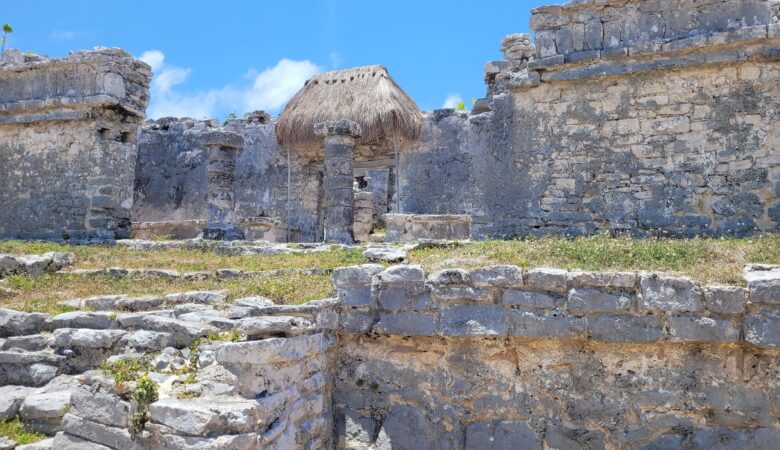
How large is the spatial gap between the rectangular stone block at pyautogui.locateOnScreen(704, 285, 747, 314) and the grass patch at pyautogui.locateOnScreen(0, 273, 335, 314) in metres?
3.02

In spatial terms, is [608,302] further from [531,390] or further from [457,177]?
[457,177]

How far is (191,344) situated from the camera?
483 cm

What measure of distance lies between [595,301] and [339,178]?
7.78 m

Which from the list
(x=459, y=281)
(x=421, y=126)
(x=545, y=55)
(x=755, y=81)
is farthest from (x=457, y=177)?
(x=459, y=281)

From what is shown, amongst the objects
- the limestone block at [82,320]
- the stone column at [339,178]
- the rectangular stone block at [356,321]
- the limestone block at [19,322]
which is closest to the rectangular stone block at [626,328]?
the rectangular stone block at [356,321]

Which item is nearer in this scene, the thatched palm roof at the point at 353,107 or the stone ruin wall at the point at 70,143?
the stone ruin wall at the point at 70,143

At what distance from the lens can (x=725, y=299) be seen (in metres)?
4.77

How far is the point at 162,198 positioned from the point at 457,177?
30.7ft

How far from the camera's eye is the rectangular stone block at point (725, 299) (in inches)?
187

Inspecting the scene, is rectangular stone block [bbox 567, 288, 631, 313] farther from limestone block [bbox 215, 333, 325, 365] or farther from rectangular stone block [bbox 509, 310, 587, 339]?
limestone block [bbox 215, 333, 325, 365]

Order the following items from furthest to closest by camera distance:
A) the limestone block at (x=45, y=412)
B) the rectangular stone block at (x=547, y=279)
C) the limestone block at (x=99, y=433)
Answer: the rectangular stone block at (x=547, y=279) → the limestone block at (x=45, y=412) → the limestone block at (x=99, y=433)

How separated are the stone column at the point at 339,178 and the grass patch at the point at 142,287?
4.58m

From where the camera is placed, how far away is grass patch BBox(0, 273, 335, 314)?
19.2 ft

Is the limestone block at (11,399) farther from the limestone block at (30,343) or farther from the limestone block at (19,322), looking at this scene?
the limestone block at (19,322)
